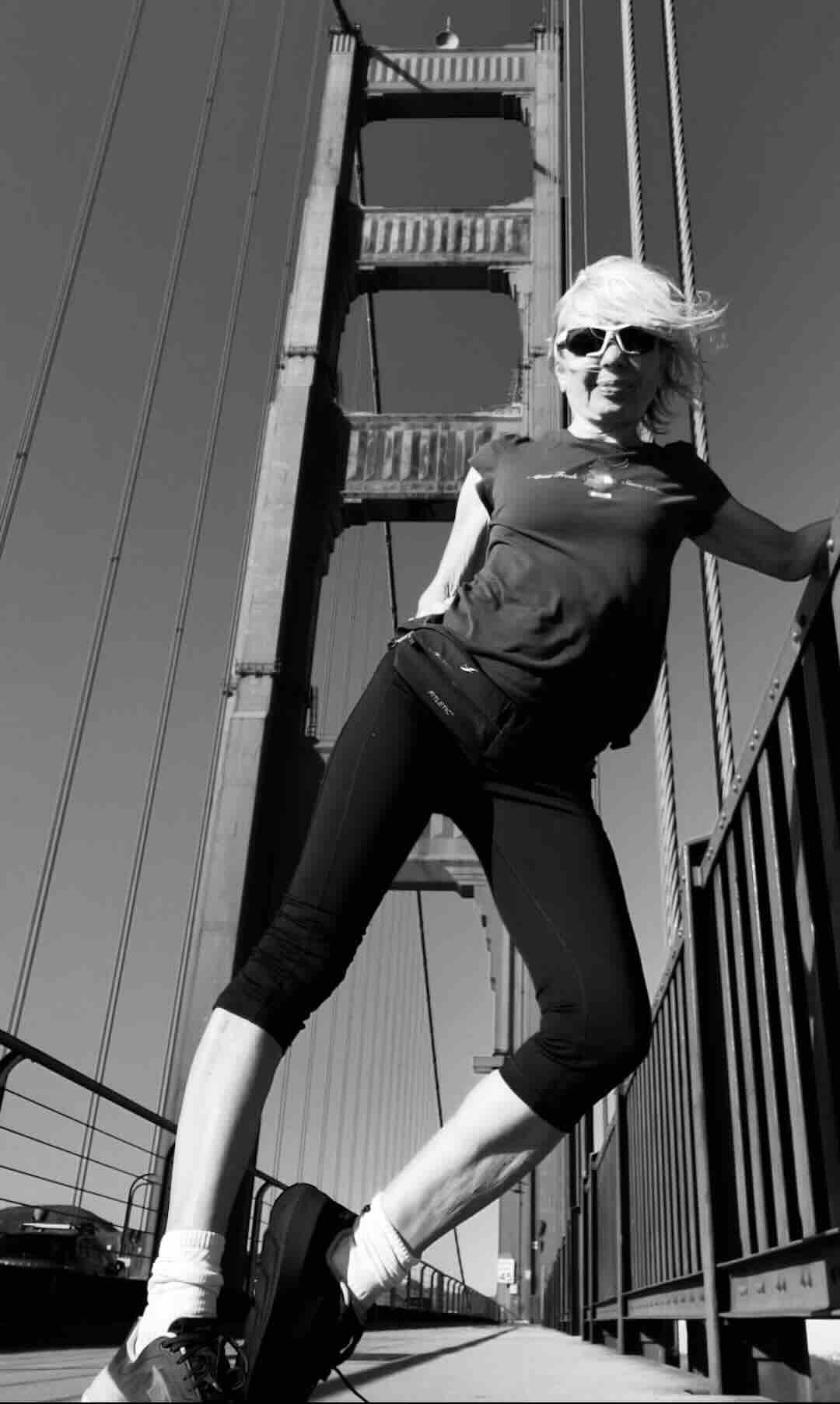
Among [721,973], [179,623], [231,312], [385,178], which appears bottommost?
[721,973]

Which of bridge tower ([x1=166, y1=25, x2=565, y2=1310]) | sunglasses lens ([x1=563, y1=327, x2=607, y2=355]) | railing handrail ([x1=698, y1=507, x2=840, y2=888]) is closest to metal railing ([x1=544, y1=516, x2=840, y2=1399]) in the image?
railing handrail ([x1=698, y1=507, x2=840, y2=888])

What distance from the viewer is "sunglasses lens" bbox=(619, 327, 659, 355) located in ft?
3.93

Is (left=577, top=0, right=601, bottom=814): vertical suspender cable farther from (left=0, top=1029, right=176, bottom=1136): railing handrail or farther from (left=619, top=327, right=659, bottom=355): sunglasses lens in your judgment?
(left=619, top=327, right=659, bottom=355): sunglasses lens

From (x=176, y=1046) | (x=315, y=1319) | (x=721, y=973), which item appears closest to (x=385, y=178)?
(x=176, y=1046)

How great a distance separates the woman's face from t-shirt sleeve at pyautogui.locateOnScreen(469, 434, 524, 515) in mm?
82

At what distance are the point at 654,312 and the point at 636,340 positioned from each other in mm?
35

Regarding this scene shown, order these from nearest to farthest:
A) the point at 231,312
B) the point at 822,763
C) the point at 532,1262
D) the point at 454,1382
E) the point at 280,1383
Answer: the point at 280,1383 < the point at 822,763 < the point at 454,1382 < the point at 231,312 < the point at 532,1262

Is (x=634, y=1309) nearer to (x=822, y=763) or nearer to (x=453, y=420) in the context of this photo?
(x=822, y=763)

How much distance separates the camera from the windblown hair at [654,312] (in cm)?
119

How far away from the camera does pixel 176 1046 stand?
4.55 meters

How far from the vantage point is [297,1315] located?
829 millimetres

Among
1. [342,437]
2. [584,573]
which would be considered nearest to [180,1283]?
[584,573]

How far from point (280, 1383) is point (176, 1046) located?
13.0 ft

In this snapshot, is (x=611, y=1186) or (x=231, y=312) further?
(x=231, y=312)
